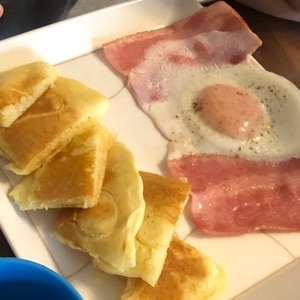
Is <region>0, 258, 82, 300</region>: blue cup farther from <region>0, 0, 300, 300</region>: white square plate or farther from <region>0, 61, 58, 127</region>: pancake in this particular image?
<region>0, 61, 58, 127</region>: pancake

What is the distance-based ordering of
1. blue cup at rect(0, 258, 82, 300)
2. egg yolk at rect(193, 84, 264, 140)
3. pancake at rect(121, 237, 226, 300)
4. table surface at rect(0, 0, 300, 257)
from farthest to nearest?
table surface at rect(0, 0, 300, 257) → egg yolk at rect(193, 84, 264, 140) → pancake at rect(121, 237, 226, 300) → blue cup at rect(0, 258, 82, 300)

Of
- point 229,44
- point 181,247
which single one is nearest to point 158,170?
point 181,247

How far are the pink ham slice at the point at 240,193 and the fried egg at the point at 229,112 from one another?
20mm

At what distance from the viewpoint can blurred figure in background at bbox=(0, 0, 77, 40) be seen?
1185mm

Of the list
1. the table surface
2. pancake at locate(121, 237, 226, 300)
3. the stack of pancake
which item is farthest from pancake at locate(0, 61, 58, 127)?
the table surface

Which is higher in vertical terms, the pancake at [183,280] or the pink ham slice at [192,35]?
the pink ham slice at [192,35]

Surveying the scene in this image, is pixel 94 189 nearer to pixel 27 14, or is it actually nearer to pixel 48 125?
pixel 48 125

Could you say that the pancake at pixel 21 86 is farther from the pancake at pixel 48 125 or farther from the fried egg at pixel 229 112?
the fried egg at pixel 229 112

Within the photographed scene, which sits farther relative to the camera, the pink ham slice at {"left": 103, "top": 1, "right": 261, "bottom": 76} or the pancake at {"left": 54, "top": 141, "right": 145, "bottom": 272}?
the pink ham slice at {"left": 103, "top": 1, "right": 261, "bottom": 76}

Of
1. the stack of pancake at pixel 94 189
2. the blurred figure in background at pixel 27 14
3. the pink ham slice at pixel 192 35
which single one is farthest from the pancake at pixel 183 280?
the blurred figure in background at pixel 27 14

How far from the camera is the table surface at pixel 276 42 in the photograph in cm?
113

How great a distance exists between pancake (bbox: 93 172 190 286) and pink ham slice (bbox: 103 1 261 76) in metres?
0.26

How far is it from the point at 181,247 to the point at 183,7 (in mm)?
515

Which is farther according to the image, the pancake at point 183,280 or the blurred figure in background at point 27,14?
the blurred figure in background at point 27,14
